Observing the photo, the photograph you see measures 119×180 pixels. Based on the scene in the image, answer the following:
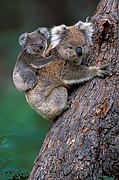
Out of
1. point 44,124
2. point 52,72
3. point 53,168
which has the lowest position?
point 44,124

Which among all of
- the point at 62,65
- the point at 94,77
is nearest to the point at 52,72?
the point at 62,65

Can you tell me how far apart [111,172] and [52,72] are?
3.28ft

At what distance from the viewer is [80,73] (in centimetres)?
457

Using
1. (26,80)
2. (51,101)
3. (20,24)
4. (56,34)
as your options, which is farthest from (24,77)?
(20,24)

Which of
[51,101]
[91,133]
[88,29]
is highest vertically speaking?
[88,29]

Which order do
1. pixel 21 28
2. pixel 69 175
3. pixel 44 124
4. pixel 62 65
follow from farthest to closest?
1. pixel 21 28
2. pixel 44 124
3. pixel 62 65
4. pixel 69 175

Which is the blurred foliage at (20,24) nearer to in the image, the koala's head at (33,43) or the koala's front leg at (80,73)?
the koala's head at (33,43)

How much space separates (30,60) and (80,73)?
498 mm

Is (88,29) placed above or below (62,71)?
above

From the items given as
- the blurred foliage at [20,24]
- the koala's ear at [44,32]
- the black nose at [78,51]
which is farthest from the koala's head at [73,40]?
the blurred foliage at [20,24]

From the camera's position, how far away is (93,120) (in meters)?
4.33

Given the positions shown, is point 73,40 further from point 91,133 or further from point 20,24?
point 20,24

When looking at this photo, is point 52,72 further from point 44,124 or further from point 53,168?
point 44,124

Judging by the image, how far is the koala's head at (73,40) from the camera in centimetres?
453
